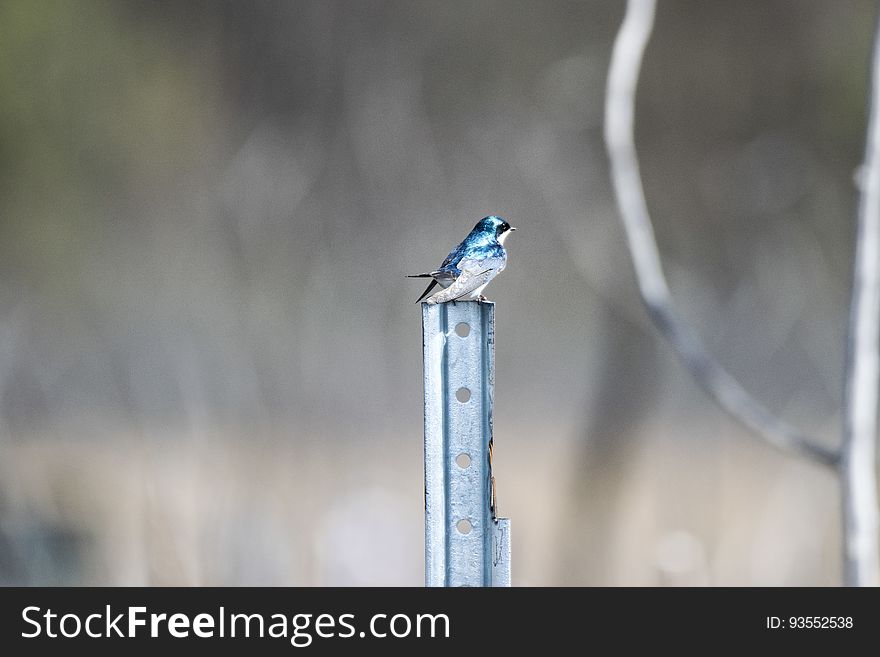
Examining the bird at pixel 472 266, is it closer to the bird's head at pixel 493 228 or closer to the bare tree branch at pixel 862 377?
the bird's head at pixel 493 228

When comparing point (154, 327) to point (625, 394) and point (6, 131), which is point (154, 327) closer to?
point (6, 131)

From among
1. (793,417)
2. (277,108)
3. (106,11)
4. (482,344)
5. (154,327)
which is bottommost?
(482,344)

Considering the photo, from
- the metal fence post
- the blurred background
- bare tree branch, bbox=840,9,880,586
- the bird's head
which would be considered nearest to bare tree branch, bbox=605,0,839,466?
bare tree branch, bbox=840,9,880,586

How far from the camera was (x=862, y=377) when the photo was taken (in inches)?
38.6

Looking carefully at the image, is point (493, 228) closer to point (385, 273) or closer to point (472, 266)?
point (472, 266)

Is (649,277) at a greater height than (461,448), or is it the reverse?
(649,277)

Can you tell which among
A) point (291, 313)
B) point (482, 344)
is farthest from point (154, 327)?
point (482, 344)

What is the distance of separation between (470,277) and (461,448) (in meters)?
0.13

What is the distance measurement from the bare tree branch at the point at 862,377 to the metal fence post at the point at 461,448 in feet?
1.42

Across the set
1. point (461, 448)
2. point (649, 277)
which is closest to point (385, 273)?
point (649, 277)

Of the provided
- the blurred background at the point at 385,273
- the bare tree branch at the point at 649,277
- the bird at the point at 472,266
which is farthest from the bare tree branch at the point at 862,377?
the blurred background at the point at 385,273

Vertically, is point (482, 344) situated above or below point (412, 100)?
below

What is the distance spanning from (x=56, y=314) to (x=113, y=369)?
6.4 inches

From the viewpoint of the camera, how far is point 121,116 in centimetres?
205
